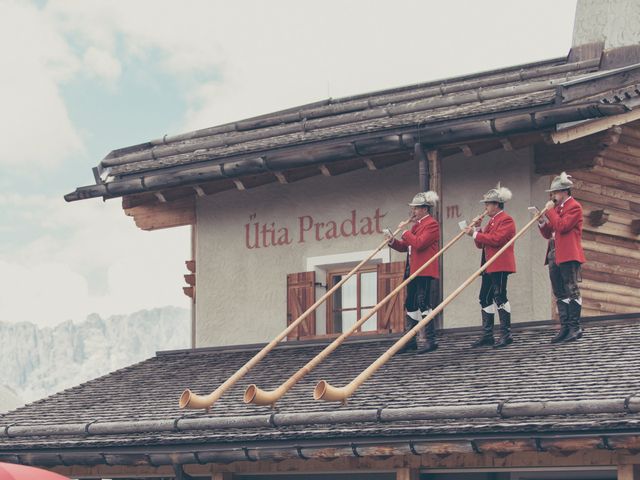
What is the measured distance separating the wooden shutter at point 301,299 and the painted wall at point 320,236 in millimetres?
125

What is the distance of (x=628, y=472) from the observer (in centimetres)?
1510

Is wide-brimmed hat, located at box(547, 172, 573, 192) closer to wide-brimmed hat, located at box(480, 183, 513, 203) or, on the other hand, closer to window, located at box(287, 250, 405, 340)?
wide-brimmed hat, located at box(480, 183, 513, 203)

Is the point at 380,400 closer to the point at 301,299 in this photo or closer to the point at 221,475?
the point at 221,475

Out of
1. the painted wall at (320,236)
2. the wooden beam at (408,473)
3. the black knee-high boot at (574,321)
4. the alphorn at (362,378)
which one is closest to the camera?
the alphorn at (362,378)

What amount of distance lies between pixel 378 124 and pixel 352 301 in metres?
2.59

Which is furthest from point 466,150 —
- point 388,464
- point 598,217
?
point 388,464

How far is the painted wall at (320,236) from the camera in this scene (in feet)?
64.6

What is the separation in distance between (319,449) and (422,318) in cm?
312

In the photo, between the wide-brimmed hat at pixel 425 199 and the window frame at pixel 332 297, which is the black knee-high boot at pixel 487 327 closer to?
the wide-brimmed hat at pixel 425 199

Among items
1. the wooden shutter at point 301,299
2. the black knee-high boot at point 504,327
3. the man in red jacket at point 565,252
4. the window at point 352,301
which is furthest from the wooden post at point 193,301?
the man in red jacket at point 565,252

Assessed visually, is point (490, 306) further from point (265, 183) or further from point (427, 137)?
point (265, 183)

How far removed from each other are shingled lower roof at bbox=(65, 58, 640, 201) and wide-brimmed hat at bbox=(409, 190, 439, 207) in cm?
61

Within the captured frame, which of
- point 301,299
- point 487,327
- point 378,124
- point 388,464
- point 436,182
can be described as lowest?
point 388,464

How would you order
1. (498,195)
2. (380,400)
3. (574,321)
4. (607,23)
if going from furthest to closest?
(607,23), (498,195), (574,321), (380,400)
